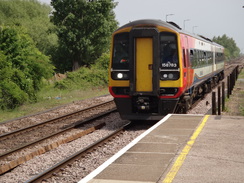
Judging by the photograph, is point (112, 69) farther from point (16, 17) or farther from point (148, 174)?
point (16, 17)

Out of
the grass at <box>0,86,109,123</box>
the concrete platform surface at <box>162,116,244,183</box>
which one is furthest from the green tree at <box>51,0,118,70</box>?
the concrete platform surface at <box>162,116,244,183</box>

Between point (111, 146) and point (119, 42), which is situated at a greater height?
point (119, 42)

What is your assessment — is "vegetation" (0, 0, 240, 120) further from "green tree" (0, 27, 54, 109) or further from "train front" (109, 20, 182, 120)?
"train front" (109, 20, 182, 120)

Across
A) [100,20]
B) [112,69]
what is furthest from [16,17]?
[112,69]

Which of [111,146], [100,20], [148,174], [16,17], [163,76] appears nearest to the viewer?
[148,174]

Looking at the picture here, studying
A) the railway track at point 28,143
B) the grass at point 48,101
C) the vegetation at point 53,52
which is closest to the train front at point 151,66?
the railway track at point 28,143

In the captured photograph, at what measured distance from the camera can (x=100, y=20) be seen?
36781 millimetres

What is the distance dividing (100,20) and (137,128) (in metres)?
25.7

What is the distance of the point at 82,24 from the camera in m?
36.9

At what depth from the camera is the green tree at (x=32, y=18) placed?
49781mm

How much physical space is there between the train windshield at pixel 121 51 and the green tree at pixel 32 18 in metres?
36.6

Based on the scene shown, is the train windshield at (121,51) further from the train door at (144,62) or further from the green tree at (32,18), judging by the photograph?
the green tree at (32,18)

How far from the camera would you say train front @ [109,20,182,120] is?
11859mm

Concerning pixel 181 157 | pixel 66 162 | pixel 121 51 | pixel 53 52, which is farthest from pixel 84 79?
pixel 181 157
